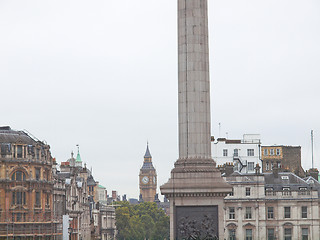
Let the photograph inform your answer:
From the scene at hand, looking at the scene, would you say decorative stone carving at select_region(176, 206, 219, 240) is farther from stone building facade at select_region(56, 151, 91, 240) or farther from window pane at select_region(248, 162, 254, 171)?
window pane at select_region(248, 162, 254, 171)

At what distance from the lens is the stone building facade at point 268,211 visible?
4409 inches

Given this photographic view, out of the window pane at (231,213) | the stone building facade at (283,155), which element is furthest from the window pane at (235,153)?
the window pane at (231,213)

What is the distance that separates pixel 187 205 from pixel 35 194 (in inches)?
2096

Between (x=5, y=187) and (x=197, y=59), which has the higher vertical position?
(x=197, y=59)

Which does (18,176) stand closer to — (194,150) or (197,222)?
(194,150)

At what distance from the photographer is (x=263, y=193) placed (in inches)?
4464

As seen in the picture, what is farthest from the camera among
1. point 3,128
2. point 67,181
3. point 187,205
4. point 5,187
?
point 67,181

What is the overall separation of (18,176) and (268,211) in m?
36.5

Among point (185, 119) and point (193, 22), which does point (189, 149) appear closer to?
point (185, 119)

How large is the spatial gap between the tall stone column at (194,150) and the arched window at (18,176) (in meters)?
50.1

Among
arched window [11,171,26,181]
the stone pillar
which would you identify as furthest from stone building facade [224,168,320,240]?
the stone pillar

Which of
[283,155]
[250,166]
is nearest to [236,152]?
[250,166]

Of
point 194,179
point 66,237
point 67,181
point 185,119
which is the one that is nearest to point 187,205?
point 194,179

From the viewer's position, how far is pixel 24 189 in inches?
4400
